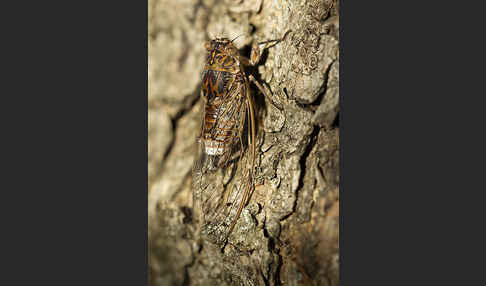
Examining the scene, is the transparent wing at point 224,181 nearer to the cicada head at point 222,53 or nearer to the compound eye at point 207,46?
the cicada head at point 222,53

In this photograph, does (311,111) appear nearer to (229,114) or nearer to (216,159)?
(229,114)

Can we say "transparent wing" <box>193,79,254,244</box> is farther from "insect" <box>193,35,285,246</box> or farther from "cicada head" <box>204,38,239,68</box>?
"cicada head" <box>204,38,239,68</box>

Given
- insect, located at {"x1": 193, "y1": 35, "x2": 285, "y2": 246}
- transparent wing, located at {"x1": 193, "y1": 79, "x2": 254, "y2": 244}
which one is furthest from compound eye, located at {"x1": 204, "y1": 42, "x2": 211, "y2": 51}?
transparent wing, located at {"x1": 193, "y1": 79, "x2": 254, "y2": 244}

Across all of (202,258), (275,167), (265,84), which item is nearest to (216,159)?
(275,167)

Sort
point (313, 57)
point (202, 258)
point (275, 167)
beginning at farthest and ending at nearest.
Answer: point (202, 258), point (275, 167), point (313, 57)

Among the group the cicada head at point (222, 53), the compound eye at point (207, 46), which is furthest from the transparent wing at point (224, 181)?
the compound eye at point (207, 46)

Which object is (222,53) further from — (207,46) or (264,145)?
(264,145)
